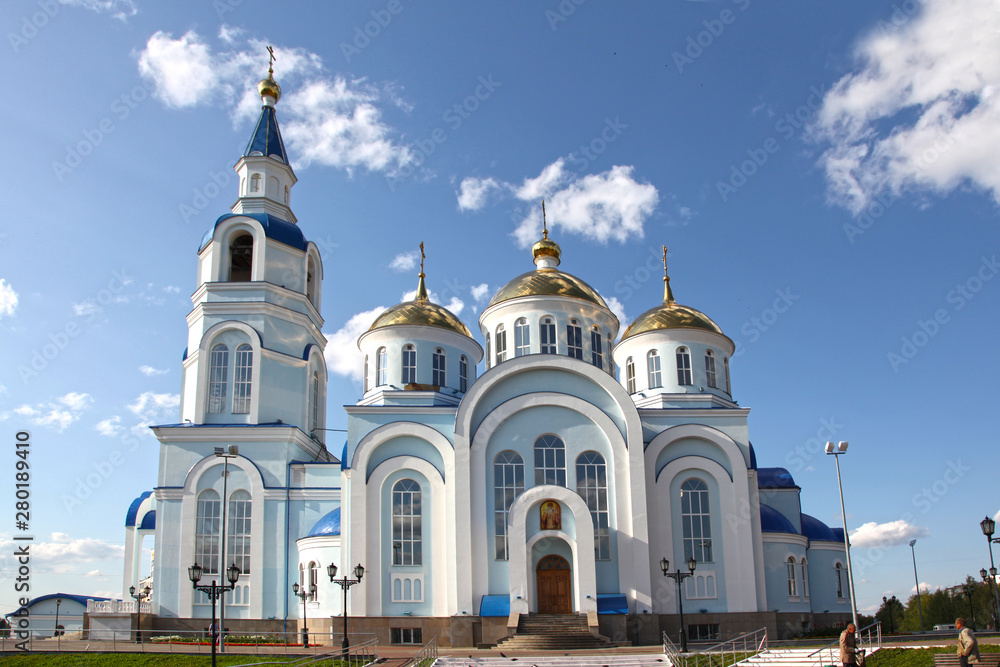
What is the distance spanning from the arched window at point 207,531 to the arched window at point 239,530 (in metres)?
0.38

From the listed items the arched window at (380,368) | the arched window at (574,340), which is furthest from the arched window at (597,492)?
the arched window at (380,368)

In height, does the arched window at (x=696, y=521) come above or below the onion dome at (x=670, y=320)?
below

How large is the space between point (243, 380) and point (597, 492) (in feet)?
42.9

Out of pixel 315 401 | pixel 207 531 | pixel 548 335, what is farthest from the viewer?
pixel 315 401

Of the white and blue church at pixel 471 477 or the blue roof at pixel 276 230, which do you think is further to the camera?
the blue roof at pixel 276 230

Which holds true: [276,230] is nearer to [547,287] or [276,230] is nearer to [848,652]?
[547,287]

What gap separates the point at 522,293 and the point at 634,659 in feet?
46.4

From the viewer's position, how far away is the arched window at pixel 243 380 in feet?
98.1

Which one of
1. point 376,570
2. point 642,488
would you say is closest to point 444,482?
point 376,570

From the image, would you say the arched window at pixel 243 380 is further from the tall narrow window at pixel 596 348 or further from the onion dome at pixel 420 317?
the tall narrow window at pixel 596 348


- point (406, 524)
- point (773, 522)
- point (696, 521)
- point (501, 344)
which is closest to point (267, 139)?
point (501, 344)

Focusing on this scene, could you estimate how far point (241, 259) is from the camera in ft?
109

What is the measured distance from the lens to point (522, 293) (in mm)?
30703

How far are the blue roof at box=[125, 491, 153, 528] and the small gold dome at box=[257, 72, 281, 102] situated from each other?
55.7 ft
